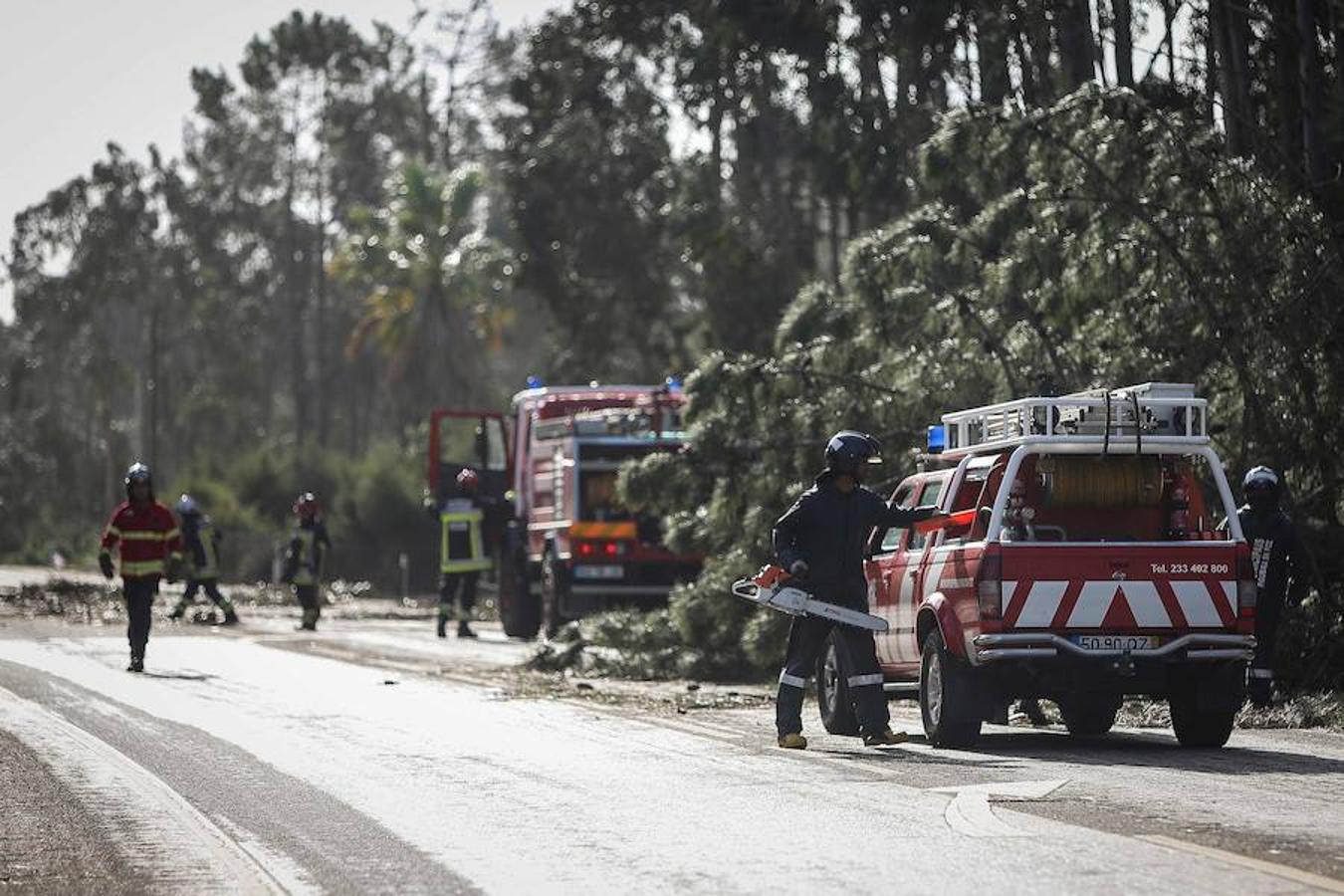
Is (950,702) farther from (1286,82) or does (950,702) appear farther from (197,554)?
(197,554)

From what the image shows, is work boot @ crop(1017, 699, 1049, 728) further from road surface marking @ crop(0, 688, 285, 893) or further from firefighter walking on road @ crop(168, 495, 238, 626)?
firefighter walking on road @ crop(168, 495, 238, 626)

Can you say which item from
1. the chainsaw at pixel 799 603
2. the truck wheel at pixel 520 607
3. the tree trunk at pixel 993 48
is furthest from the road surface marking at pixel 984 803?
the truck wheel at pixel 520 607

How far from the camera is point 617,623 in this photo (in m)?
24.7

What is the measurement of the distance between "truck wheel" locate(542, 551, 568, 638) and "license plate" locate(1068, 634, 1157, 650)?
15864 mm

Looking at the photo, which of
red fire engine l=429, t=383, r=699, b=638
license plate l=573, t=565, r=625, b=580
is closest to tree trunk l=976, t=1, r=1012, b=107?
red fire engine l=429, t=383, r=699, b=638

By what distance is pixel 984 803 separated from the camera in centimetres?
1115

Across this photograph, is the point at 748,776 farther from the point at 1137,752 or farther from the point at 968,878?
the point at 968,878

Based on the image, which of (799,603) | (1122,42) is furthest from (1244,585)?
(1122,42)

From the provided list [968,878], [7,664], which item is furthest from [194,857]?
[7,664]

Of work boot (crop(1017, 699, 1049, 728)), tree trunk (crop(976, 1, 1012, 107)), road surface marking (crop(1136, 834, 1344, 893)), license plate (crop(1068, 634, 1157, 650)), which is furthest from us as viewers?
tree trunk (crop(976, 1, 1012, 107))

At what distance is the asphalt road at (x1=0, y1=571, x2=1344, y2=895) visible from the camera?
9.23 metres

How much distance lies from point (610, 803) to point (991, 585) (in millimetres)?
3339

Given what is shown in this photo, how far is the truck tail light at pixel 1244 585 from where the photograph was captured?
14.3 meters

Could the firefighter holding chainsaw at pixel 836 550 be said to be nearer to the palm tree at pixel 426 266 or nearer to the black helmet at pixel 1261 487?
the black helmet at pixel 1261 487
